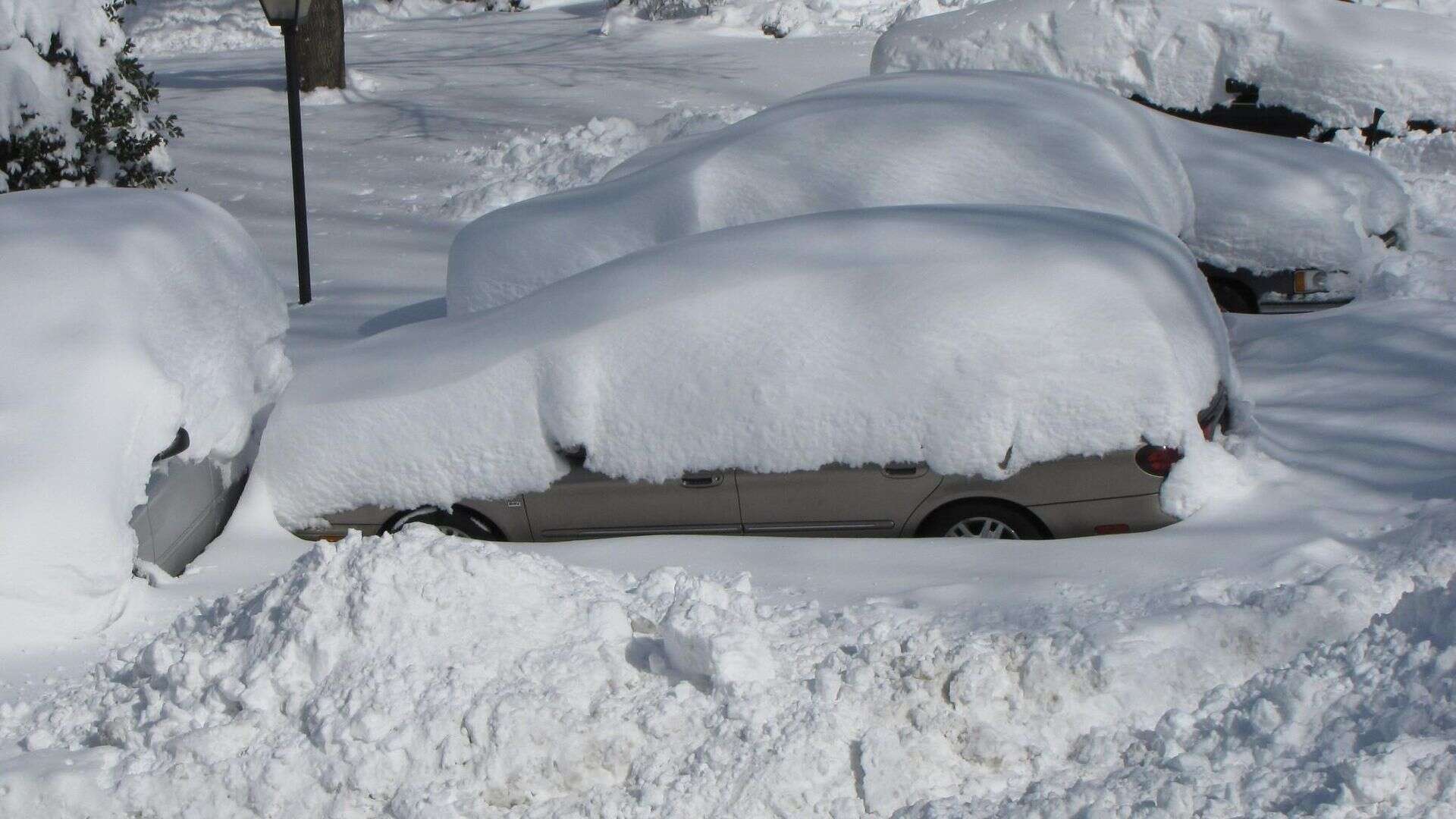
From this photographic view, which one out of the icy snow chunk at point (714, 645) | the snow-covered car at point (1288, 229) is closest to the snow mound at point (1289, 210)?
the snow-covered car at point (1288, 229)

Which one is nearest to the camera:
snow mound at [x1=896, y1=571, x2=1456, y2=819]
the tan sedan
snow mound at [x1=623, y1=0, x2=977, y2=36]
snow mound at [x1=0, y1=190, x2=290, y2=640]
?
snow mound at [x1=896, y1=571, x2=1456, y2=819]

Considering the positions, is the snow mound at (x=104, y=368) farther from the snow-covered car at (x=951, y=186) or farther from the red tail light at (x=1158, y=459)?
the red tail light at (x=1158, y=459)

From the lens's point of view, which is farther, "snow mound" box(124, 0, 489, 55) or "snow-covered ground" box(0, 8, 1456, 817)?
"snow mound" box(124, 0, 489, 55)

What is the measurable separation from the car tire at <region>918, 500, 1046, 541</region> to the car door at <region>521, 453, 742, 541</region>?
77cm

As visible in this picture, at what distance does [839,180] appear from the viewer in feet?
23.6

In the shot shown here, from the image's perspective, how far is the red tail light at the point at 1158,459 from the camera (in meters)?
5.03

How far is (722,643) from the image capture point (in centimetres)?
388

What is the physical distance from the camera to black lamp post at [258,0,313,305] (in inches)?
364

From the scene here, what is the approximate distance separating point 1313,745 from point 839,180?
4.32 m

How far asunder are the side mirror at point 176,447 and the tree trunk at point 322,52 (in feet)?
39.1

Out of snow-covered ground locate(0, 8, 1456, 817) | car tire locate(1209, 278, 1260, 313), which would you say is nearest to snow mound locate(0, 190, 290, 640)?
snow-covered ground locate(0, 8, 1456, 817)

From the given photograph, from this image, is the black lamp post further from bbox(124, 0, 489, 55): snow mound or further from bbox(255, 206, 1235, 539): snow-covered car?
bbox(124, 0, 489, 55): snow mound

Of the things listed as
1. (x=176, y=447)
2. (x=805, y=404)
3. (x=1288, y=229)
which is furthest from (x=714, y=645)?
(x=1288, y=229)

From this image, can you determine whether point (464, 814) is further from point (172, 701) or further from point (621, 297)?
point (621, 297)
